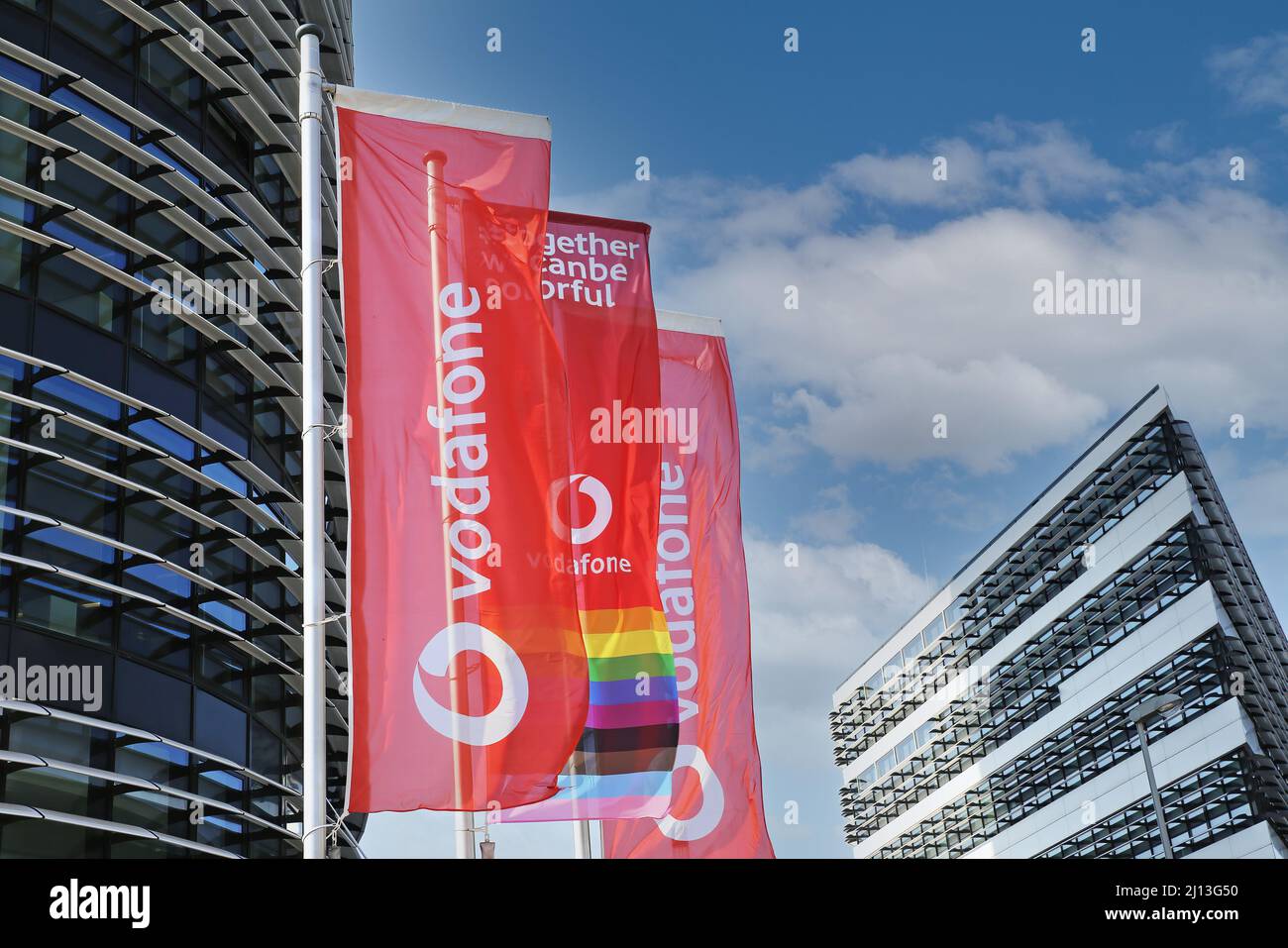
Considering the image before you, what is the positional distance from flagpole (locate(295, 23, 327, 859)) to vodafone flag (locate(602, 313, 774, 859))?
6.83 m

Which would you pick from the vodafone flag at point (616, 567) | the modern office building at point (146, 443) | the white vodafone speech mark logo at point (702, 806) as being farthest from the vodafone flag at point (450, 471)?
the white vodafone speech mark logo at point (702, 806)

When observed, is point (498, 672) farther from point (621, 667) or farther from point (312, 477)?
point (621, 667)

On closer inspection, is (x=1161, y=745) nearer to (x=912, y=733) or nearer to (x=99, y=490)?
(x=912, y=733)

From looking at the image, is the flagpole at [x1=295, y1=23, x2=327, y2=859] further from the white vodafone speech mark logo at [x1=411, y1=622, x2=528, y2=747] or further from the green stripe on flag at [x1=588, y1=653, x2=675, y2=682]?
the green stripe on flag at [x1=588, y1=653, x2=675, y2=682]

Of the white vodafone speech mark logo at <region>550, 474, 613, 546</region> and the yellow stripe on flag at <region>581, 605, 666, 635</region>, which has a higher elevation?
the white vodafone speech mark logo at <region>550, 474, 613, 546</region>

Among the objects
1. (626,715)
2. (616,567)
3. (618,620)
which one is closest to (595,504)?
(616,567)

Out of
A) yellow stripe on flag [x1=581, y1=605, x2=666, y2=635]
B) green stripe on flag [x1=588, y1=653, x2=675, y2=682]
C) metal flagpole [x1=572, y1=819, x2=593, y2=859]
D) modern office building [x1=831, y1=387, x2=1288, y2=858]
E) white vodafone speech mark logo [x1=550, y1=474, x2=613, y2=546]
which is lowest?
metal flagpole [x1=572, y1=819, x2=593, y2=859]

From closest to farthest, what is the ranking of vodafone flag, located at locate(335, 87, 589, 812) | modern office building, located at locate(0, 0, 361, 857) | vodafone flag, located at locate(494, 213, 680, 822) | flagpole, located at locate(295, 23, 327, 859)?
flagpole, located at locate(295, 23, 327, 859)
vodafone flag, located at locate(335, 87, 589, 812)
vodafone flag, located at locate(494, 213, 680, 822)
modern office building, located at locate(0, 0, 361, 857)

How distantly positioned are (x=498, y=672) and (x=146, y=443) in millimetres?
8303

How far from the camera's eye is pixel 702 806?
18.7 meters

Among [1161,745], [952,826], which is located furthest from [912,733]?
[1161,745]

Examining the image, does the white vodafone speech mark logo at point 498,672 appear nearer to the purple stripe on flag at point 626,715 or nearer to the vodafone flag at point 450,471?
the vodafone flag at point 450,471

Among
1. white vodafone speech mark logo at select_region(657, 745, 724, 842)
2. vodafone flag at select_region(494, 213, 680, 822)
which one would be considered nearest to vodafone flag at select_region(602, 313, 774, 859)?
white vodafone speech mark logo at select_region(657, 745, 724, 842)

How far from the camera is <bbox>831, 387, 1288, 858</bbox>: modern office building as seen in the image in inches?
2350
